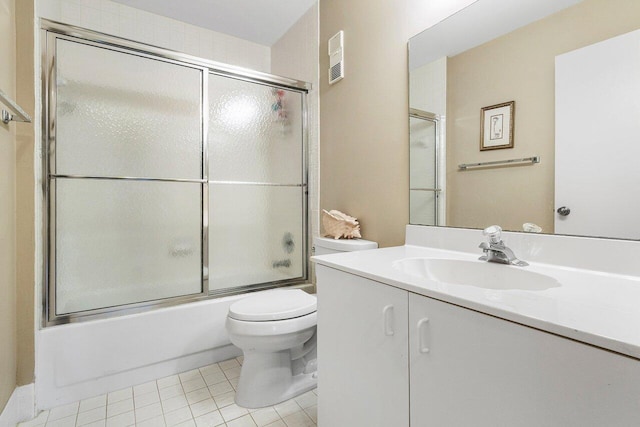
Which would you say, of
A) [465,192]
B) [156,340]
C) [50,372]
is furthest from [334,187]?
[50,372]

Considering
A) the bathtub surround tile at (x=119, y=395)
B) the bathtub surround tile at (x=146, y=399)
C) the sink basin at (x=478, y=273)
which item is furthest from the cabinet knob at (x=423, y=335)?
the bathtub surround tile at (x=119, y=395)

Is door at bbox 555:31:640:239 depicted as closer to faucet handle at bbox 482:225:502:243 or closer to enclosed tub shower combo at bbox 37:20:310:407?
faucet handle at bbox 482:225:502:243

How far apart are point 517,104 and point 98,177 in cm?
188

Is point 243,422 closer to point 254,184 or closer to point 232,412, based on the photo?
point 232,412

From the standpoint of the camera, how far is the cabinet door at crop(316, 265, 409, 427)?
0.77 meters

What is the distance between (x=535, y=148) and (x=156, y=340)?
74.7 inches

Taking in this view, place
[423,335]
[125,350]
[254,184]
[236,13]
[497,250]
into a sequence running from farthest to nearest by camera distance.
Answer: [236,13] → [254,184] → [125,350] → [497,250] → [423,335]

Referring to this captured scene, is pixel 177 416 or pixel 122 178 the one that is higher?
pixel 122 178

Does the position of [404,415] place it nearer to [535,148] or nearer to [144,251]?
[535,148]

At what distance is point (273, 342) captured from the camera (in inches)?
51.0

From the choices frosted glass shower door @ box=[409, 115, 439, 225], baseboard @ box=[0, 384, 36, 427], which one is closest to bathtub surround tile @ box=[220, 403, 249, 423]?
baseboard @ box=[0, 384, 36, 427]

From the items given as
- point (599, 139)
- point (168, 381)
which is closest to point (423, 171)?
point (599, 139)

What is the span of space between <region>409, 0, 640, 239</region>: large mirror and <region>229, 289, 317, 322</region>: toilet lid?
651mm

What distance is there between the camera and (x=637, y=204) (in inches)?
31.4
